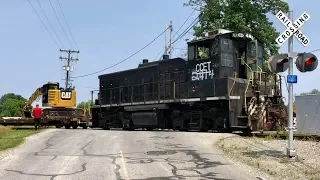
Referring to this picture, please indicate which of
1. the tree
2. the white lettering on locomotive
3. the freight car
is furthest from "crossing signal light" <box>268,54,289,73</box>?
the tree

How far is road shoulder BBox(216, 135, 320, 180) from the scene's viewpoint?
31.2 feet

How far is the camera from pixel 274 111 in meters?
19.0

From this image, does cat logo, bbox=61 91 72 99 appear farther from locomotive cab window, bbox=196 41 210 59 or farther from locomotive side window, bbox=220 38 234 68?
locomotive side window, bbox=220 38 234 68

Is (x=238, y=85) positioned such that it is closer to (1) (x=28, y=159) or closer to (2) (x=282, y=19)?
(2) (x=282, y=19)

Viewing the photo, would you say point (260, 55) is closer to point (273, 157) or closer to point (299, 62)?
point (299, 62)

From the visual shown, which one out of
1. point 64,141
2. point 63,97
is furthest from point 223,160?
point 63,97

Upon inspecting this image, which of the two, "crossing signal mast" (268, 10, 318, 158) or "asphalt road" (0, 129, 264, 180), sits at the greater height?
"crossing signal mast" (268, 10, 318, 158)

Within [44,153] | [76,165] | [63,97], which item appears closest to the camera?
[76,165]

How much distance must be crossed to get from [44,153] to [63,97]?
21746 mm

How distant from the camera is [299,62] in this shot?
11.2 m

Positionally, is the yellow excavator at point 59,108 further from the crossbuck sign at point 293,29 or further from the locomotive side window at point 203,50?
the crossbuck sign at point 293,29

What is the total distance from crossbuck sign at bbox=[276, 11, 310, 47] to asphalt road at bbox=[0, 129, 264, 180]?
3.68 metres

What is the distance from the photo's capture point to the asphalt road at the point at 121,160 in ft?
30.8

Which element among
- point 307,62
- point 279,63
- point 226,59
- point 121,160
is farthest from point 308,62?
point 226,59
